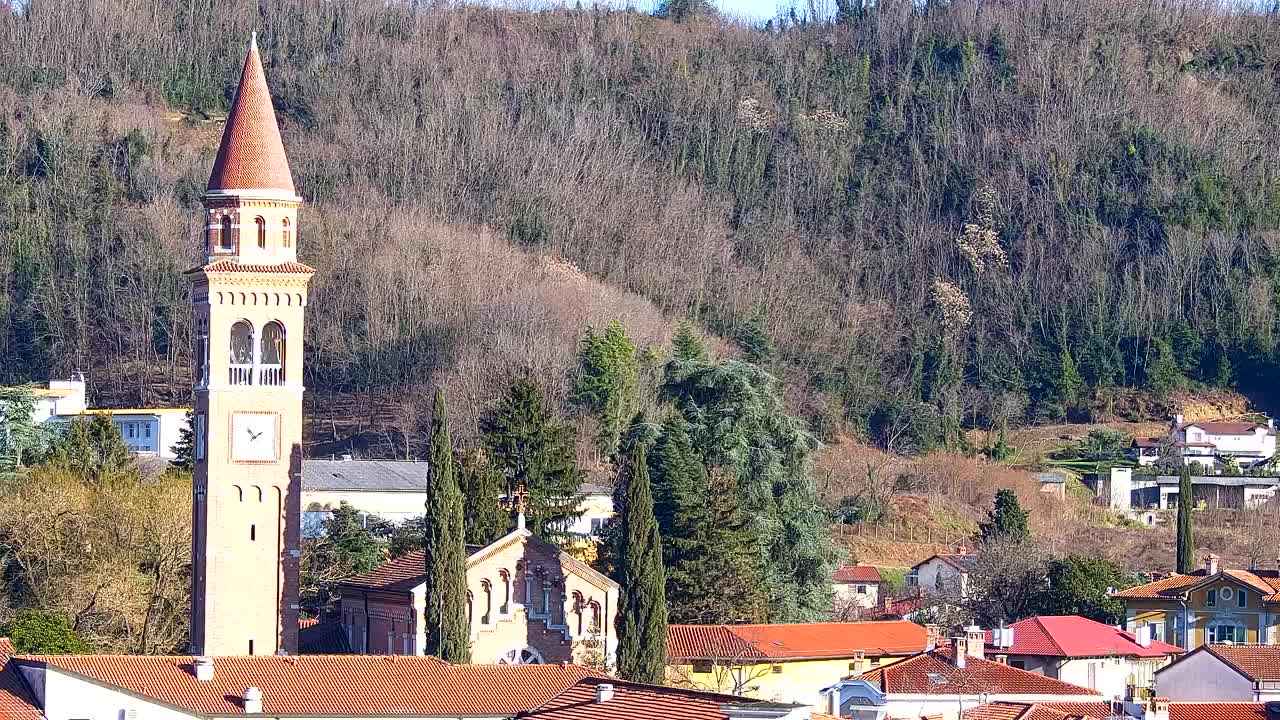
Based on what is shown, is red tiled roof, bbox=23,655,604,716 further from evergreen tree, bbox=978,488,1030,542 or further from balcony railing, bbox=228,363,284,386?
evergreen tree, bbox=978,488,1030,542

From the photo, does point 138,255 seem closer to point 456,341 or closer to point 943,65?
point 456,341

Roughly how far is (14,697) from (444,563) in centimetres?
1211

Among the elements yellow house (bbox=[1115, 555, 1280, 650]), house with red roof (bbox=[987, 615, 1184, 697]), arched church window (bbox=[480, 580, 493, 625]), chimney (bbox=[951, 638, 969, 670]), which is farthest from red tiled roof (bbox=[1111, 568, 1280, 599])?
arched church window (bbox=[480, 580, 493, 625])

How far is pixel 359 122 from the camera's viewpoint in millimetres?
122125

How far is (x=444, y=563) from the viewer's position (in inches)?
1965

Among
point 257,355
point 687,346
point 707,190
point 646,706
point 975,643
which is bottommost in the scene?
point 975,643

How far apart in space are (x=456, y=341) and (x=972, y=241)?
37.9 m

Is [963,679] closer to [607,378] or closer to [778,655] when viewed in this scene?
[778,655]

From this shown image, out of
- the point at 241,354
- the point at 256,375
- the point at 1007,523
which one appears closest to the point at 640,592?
the point at 256,375

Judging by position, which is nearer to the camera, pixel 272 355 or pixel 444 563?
pixel 444 563

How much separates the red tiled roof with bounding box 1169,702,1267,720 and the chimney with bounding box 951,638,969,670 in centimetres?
754

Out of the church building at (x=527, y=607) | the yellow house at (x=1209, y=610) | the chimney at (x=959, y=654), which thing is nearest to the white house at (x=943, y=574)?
the yellow house at (x=1209, y=610)

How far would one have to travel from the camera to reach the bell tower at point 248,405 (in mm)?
50844

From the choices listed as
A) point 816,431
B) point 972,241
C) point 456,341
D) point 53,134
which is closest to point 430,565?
point 456,341
